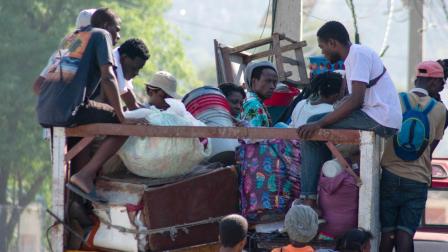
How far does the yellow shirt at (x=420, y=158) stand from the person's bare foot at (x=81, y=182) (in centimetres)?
182

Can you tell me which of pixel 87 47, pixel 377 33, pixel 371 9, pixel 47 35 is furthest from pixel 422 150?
pixel 377 33

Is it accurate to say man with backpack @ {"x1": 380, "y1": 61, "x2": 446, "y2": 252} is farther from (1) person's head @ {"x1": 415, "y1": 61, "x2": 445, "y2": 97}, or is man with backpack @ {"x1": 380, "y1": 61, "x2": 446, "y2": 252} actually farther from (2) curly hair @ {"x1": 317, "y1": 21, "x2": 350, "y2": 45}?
(2) curly hair @ {"x1": 317, "y1": 21, "x2": 350, "y2": 45}

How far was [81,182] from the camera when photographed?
641 centimetres

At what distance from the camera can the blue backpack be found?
267 inches

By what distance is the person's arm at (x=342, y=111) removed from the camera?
20.5 feet

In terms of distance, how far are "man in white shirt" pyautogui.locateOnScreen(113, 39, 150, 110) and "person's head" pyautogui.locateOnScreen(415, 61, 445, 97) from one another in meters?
1.81

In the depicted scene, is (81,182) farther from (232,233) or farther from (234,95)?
(234,95)

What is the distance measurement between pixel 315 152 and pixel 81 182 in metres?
1.38

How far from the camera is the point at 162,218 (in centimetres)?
631

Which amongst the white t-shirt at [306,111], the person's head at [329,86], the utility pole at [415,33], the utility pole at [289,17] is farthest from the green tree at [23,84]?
the person's head at [329,86]

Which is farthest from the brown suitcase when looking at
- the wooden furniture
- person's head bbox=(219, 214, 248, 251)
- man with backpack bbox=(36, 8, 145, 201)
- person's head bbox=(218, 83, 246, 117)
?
the wooden furniture

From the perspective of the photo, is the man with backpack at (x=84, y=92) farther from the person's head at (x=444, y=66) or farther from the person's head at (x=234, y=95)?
the person's head at (x=444, y=66)

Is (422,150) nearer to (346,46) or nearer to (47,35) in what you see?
(346,46)

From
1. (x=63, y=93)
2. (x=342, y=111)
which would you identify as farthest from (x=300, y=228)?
(x=63, y=93)
